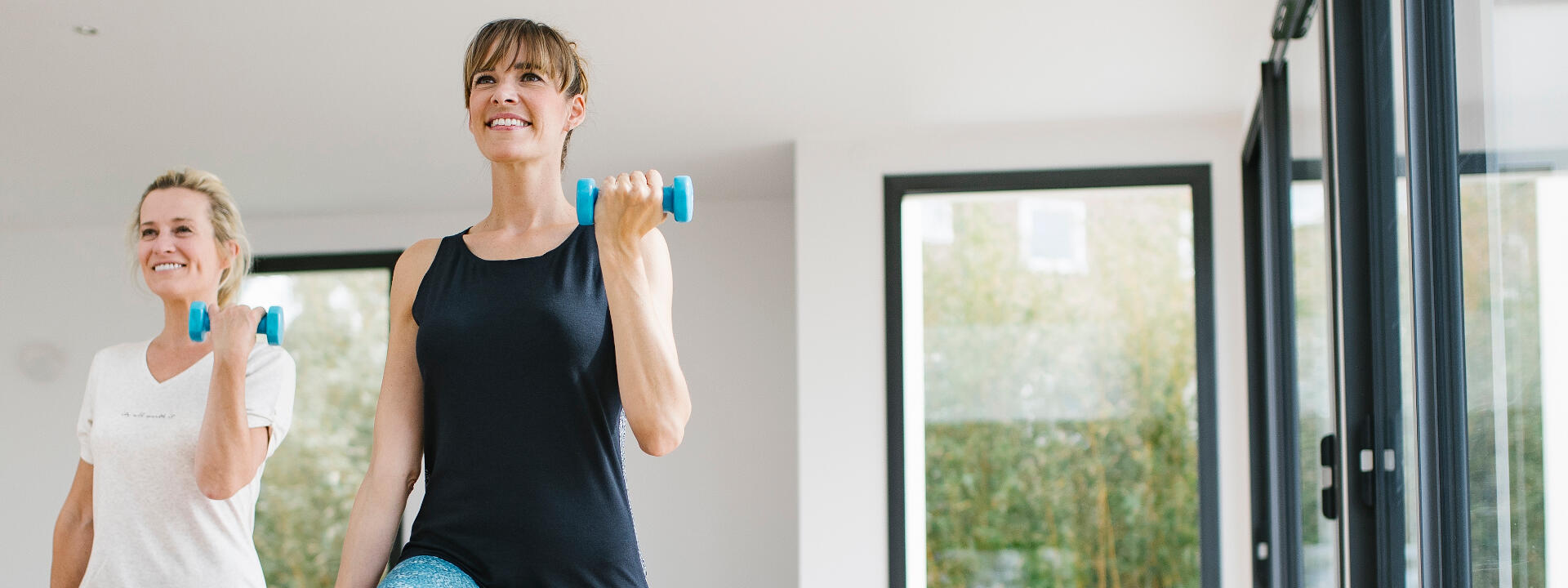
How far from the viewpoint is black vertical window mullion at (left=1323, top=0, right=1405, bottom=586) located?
2002 mm

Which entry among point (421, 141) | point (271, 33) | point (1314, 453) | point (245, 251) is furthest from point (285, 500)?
point (1314, 453)

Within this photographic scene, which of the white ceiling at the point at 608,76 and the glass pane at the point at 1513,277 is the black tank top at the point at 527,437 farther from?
the white ceiling at the point at 608,76

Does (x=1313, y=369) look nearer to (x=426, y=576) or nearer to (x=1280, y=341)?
(x=1280, y=341)

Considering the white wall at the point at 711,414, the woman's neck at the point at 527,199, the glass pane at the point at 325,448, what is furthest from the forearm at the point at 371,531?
the glass pane at the point at 325,448

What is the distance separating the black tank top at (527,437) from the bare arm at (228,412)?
716mm

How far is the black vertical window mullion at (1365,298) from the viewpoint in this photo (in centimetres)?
200

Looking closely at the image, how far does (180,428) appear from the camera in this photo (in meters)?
1.99

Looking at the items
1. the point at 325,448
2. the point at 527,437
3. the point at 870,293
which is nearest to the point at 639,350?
the point at 527,437

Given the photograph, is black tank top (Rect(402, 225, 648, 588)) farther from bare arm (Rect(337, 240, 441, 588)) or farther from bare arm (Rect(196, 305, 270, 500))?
bare arm (Rect(196, 305, 270, 500))

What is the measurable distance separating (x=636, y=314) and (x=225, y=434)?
0.96 m

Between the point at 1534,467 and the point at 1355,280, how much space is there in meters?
0.93

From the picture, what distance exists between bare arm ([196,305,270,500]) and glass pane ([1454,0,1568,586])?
1596 millimetres

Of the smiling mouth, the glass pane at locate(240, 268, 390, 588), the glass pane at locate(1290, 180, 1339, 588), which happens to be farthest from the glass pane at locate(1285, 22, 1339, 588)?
the glass pane at locate(240, 268, 390, 588)

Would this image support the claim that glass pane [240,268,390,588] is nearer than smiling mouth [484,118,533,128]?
No
